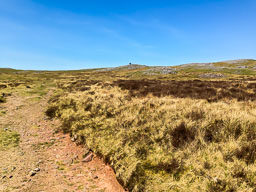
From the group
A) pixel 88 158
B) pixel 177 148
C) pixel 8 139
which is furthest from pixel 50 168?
pixel 177 148

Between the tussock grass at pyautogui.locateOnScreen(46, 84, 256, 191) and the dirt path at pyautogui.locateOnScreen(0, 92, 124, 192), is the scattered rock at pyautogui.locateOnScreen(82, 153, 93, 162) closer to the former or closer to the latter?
the dirt path at pyautogui.locateOnScreen(0, 92, 124, 192)

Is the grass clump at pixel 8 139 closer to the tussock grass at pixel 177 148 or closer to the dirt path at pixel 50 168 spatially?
the dirt path at pixel 50 168

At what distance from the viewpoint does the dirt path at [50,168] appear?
12.2 ft

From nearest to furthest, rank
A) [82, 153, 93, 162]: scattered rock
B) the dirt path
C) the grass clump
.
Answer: the dirt path, [82, 153, 93, 162]: scattered rock, the grass clump

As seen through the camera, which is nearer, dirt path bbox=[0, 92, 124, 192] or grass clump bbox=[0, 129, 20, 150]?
dirt path bbox=[0, 92, 124, 192]

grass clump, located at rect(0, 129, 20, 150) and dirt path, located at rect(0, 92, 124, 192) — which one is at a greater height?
grass clump, located at rect(0, 129, 20, 150)

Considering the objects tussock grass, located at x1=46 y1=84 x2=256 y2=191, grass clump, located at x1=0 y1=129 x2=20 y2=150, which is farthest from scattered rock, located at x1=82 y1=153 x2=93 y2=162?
grass clump, located at x1=0 y1=129 x2=20 y2=150

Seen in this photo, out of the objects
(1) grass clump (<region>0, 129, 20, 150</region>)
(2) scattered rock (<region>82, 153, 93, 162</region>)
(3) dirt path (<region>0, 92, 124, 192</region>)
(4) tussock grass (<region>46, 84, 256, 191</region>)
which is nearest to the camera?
(4) tussock grass (<region>46, 84, 256, 191</region>)

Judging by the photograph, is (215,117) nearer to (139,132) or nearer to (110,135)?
(139,132)

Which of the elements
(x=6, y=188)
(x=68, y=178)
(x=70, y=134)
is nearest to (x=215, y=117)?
(x=68, y=178)

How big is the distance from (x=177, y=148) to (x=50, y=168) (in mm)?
4189

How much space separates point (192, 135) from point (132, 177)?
2.70 m

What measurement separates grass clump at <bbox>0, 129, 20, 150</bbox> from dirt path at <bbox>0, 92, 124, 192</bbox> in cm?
19

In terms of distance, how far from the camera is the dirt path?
3.71 metres
